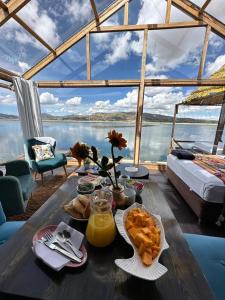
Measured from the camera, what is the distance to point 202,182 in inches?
70.5

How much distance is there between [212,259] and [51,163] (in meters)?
2.62

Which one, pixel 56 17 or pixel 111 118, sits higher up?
pixel 56 17

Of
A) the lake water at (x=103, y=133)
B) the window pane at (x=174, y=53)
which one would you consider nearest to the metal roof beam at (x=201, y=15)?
the window pane at (x=174, y=53)

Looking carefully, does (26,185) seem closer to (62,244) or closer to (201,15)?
(62,244)

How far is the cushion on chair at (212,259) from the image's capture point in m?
0.75

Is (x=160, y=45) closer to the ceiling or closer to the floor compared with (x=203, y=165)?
closer to the ceiling

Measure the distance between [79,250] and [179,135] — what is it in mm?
4176

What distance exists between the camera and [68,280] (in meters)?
0.58

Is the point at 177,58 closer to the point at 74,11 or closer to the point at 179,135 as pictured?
the point at 179,135

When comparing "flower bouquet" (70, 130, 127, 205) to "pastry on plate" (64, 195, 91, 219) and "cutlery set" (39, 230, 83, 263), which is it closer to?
"pastry on plate" (64, 195, 91, 219)

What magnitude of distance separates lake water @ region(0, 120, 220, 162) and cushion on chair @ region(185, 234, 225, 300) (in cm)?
260

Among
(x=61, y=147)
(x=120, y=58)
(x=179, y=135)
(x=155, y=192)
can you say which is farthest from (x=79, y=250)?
(x=179, y=135)

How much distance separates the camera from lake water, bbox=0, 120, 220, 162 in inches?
142

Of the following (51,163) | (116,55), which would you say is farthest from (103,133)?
(116,55)
